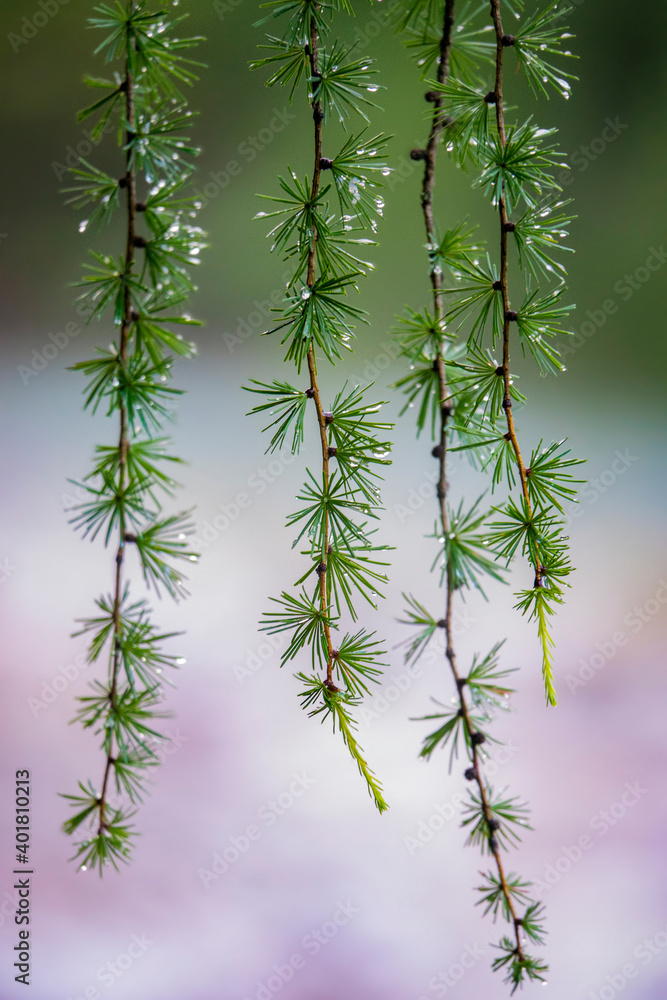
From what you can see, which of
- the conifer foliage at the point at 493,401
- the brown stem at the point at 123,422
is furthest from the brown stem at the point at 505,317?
the brown stem at the point at 123,422

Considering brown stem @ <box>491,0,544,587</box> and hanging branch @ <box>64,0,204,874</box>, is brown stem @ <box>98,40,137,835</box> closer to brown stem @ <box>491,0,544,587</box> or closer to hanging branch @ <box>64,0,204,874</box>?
hanging branch @ <box>64,0,204,874</box>

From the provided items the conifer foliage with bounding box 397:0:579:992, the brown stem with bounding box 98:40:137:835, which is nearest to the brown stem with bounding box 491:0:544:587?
the conifer foliage with bounding box 397:0:579:992

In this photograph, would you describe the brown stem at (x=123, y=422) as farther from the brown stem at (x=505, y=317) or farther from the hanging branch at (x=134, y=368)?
the brown stem at (x=505, y=317)

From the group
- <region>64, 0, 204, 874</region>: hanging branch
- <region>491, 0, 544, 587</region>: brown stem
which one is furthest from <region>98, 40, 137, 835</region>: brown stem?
<region>491, 0, 544, 587</region>: brown stem

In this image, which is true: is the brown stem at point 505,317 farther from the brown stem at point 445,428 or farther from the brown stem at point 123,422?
the brown stem at point 123,422

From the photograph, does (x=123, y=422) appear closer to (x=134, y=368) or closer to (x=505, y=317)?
(x=134, y=368)

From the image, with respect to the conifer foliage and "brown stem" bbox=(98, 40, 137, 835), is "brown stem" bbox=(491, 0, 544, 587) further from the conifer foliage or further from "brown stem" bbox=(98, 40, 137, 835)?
"brown stem" bbox=(98, 40, 137, 835)

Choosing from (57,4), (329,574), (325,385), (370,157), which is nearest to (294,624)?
(329,574)

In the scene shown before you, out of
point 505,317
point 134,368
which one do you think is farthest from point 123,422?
point 505,317

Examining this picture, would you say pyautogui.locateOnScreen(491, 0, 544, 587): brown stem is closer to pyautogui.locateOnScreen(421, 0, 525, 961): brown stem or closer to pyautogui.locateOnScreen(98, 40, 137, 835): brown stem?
pyautogui.locateOnScreen(421, 0, 525, 961): brown stem

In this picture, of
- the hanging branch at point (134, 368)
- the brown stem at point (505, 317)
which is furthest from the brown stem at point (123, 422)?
the brown stem at point (505, 317)

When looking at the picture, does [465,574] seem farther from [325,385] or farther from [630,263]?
[630,263]
